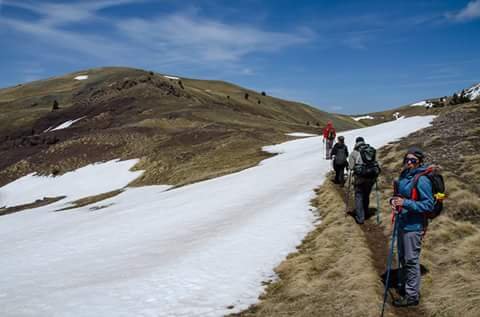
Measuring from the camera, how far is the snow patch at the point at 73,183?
44906mm

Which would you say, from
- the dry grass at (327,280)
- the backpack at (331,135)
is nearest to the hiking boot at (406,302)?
the dry grass at (327,280)

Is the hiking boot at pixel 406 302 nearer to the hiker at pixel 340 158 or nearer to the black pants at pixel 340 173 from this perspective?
the hiker at pixel 340 158

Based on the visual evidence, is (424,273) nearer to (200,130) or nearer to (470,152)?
(470,152)

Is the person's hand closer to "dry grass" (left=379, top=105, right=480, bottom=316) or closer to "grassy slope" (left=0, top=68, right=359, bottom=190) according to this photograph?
"dry grass" (left=379, top=105, right=480, bottom=316)

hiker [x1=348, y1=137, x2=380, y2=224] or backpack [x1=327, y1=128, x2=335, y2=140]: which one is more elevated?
backpack [x1=327, y1=128, x2=335, y2=140]

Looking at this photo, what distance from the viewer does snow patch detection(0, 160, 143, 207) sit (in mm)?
44906

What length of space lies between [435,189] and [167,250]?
10.3 metres

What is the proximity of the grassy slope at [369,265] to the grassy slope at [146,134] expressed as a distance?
22.0m

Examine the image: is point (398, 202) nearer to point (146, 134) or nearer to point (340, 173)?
point (340, 173)

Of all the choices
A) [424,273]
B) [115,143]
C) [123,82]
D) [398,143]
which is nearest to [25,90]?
[123,82]

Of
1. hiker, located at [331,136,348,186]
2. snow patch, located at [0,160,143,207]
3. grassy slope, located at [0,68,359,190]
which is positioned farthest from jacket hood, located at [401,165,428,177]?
snow patch, located at [0,160,143,207]

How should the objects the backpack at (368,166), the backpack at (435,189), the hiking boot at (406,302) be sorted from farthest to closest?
the backpack at (368,166), the hiking boot at (406,302), the backpack at (435,189)

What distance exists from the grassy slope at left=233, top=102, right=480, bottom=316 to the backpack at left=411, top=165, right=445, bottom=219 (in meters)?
1.97

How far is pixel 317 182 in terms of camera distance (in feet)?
79.2
